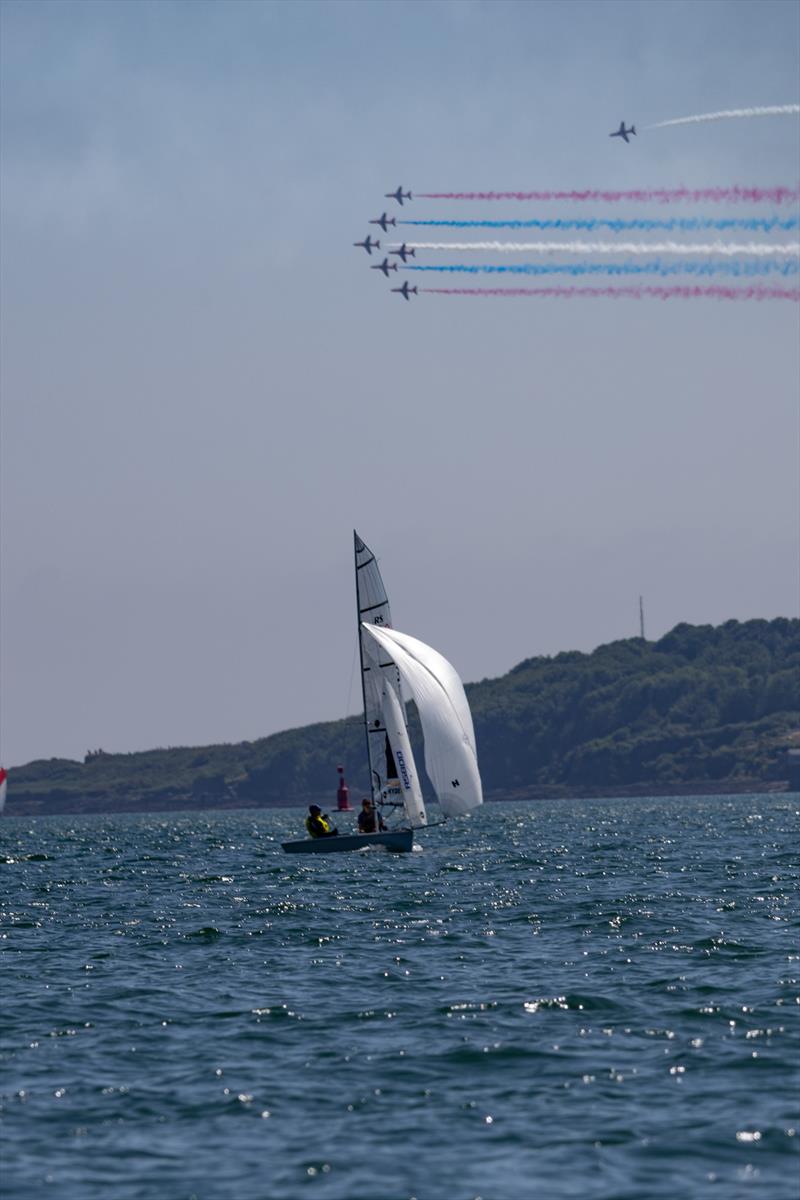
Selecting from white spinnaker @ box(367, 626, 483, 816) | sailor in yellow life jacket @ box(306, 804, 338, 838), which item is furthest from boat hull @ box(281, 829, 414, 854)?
white spinnaker @ box(367, 626, 483, 816)

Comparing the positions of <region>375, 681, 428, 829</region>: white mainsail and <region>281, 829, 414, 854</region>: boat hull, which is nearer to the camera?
<region>281, 829, 414, 854</region>: boat hull

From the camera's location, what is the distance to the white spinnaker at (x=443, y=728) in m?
70.5

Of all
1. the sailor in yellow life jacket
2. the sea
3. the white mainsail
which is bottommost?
the sea

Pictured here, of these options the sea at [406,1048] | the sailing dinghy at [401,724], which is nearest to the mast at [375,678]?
the sailing dinghy at [401,724]

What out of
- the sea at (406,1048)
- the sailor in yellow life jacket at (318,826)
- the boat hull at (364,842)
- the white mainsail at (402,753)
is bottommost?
the sea at (406,1048)

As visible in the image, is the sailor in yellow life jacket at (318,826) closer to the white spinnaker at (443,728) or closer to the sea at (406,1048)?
the white spinnaker at (443,728)

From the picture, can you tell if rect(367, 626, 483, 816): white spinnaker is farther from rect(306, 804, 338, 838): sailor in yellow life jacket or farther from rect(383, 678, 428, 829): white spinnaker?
rect(306, 804, 338, 838): sailor in yellow life jacket

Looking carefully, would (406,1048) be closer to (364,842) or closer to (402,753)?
(364,842)

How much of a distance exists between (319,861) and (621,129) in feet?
183

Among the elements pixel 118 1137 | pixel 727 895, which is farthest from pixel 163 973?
pixel 727 895

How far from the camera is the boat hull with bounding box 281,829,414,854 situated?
69.9 metres

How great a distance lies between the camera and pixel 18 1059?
84.4 ft

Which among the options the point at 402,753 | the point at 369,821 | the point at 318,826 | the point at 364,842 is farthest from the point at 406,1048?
the point at 402,753

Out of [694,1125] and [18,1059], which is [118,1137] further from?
[694,1125]
